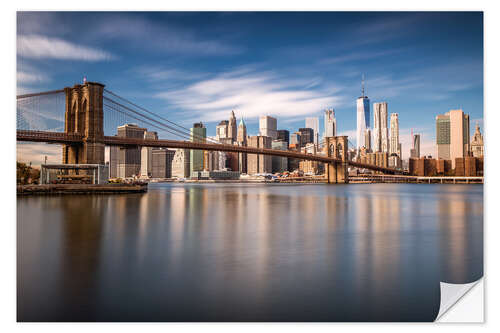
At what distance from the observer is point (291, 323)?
9.89 feet

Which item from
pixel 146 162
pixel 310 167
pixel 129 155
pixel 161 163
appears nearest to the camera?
pixel 129 155

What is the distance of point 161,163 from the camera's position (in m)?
65.0

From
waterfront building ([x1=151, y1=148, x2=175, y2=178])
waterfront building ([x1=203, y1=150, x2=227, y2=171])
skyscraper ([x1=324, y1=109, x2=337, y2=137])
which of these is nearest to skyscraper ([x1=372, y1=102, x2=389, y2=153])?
skyscraper ([x1=324, y1=109, x2=337, y2=137])

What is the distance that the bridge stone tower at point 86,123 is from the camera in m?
19.2

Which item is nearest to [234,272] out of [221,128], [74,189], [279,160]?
[74,189]

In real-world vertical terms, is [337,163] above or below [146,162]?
below

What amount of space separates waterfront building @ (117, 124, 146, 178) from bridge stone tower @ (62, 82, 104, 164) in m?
2.34

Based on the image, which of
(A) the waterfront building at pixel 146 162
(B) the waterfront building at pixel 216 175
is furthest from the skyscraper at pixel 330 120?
(A) the waterfront building at pixel 146 162

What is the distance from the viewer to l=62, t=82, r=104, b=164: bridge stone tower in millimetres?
19234

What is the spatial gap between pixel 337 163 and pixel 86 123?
3268cm

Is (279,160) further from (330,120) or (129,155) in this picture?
(330,120)

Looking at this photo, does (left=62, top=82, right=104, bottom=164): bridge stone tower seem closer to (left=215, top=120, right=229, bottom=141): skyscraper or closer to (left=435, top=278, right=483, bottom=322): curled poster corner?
(left=215, top=120, right=229, bottom=141): skyscraper

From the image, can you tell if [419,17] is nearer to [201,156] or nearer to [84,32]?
[84,32]
